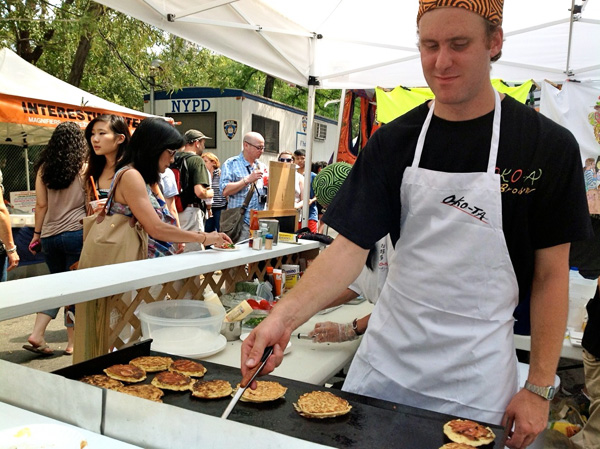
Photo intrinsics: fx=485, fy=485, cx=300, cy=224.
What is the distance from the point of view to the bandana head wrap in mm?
2957

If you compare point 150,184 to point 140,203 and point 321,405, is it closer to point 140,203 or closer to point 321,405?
point 140,203

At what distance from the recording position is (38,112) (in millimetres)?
6141

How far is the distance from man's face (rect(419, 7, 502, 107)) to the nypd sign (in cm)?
1004

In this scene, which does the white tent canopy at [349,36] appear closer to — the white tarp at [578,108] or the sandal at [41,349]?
the white tarp at [578,108]

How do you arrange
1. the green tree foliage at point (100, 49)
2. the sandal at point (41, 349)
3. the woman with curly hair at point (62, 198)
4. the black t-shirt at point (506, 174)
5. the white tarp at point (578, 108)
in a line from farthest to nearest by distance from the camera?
the green tree foliage at point (100, 49) < the white tarp at point (578, 108) < the sandal at point (41, 349) < the woman with curly hair at point (62, 198) < the black t-shirt at point (506, 174)

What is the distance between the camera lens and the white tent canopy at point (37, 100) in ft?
19.3

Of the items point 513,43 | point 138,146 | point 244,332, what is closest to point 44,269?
point 138,146

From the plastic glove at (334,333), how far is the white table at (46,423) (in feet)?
5.02

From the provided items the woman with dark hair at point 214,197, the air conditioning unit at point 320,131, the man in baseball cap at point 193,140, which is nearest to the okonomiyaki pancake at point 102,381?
the man in baseball cap at point 193,140

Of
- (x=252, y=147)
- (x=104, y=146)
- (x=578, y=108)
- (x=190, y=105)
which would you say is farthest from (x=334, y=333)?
(x=190, y=105)

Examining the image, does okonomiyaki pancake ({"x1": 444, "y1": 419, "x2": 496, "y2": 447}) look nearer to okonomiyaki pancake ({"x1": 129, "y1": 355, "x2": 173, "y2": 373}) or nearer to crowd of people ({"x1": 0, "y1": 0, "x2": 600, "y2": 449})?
crowd of people ({"x1": 0, "y1": 0, "x2": 600, "y2": 449})

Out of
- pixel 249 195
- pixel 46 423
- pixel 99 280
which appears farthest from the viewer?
pixel 249 195

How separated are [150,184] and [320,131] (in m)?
11.7

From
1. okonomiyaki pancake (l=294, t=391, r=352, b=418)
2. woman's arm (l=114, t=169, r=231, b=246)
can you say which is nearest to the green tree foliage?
woman's arm (l=114, t=169, r=231, b=246)
